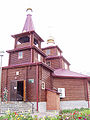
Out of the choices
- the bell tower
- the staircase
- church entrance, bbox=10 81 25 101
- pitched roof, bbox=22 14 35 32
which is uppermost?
pitched roof, bbox=22 14 35 32

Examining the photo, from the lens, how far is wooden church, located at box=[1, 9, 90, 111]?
1446 centimetres

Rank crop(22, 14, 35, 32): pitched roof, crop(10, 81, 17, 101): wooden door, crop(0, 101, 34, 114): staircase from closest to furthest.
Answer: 1. crop(0, 101, 34, 114): staircase
2. crop(10, 81, 17, 101): wooden door
3. crop(22, 14, 35, 32): pitched roof

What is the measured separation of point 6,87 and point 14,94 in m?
1.51

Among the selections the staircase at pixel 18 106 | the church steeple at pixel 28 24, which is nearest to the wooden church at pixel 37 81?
the church steeple at pixel 28 24

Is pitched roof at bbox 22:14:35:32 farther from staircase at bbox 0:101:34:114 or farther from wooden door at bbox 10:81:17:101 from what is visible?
staircase at bbox 0:101:34:114

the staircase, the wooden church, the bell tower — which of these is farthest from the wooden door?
the bell tower

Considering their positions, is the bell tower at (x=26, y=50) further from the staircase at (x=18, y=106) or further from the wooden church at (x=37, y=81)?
the staircase at (x=18, y=106)

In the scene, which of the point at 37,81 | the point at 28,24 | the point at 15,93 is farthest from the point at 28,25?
the point at 15,93

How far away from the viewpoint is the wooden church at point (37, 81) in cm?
1446

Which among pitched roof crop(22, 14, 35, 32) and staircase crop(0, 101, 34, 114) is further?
pitched roof crop(22, 14, 35, 32)

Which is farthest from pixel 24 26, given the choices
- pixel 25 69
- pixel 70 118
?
pixel 70 118

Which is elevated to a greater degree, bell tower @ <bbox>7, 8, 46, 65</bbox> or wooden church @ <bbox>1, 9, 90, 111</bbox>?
bell tower @ <bbox>7, 8, 46, 65</bbox>

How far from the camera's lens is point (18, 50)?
1750 centimetres

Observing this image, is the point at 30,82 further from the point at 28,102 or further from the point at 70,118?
the point at 70,118
